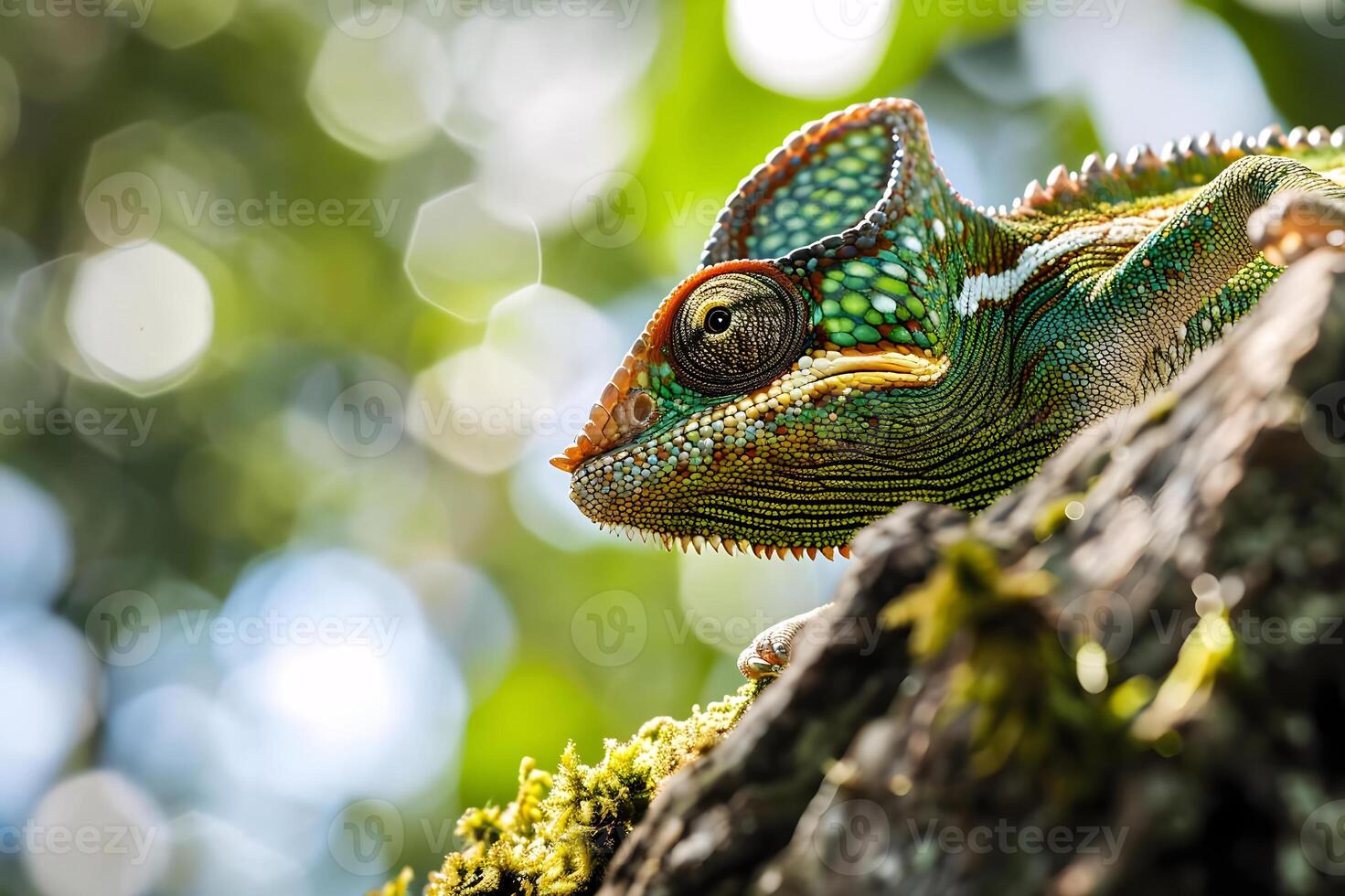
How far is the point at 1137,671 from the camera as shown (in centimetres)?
125

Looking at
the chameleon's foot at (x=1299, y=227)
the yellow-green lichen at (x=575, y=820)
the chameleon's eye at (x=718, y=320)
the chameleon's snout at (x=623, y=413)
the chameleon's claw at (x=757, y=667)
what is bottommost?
the chameleon's claw at (x=757, y=667)

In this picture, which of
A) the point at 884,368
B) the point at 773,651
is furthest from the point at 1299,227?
the point at 773,651

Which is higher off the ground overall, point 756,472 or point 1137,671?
point 1137,671

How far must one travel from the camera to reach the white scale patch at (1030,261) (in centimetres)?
388

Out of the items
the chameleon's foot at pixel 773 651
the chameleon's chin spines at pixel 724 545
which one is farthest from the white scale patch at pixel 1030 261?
the chameleon's foot at pixel 773 651

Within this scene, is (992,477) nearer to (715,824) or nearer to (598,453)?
(598,453)

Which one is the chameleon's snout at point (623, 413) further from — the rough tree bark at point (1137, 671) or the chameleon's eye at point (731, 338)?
the rough tree bark at point (1137, 671)

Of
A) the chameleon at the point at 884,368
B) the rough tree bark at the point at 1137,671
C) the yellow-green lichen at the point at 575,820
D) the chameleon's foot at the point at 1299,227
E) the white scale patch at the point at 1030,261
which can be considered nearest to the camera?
the rough tree bark at the point at 1137,671

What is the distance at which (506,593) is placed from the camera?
42.3ft

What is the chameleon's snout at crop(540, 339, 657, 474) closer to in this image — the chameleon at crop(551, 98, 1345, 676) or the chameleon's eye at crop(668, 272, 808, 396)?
the chameleon at crop(551, 98, 1345, 676)

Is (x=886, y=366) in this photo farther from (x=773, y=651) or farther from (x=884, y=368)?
(x=773, y=651)

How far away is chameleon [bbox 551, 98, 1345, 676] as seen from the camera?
3521 millimetres

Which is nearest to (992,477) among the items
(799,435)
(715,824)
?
(799,435)

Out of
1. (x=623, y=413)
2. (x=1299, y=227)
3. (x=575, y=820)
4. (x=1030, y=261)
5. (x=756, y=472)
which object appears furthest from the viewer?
(x=1030, y=261)
